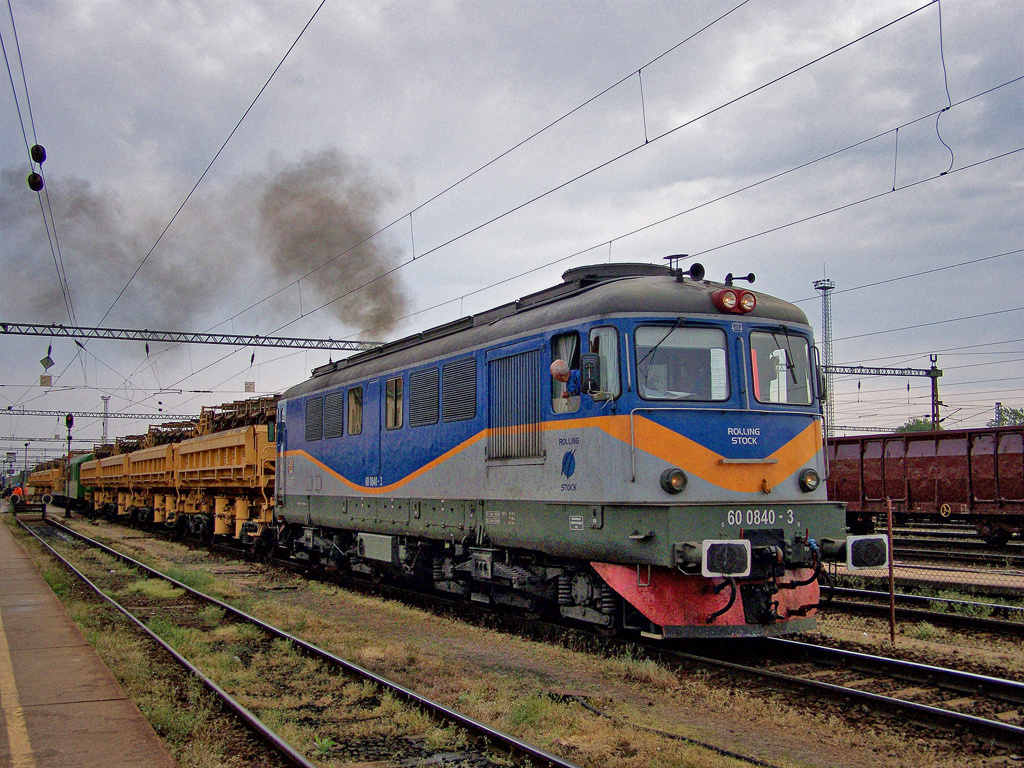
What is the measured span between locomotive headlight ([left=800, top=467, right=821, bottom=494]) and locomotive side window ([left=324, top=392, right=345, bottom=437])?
8.46m

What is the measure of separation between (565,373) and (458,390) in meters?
2.79

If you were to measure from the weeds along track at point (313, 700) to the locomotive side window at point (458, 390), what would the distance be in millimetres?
3407

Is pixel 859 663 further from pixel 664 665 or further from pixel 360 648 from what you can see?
pixel 360 648

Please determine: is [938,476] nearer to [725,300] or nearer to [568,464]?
[725,300]

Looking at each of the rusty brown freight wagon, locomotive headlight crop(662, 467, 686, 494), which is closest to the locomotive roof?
locomotive headlight crop(662, 467, 686, 494)

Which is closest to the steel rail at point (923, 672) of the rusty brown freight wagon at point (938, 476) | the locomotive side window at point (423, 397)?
the locomotive side window at point (423, 397)

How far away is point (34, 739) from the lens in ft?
20.7

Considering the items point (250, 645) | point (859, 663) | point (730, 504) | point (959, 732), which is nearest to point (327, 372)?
point (250, 645)

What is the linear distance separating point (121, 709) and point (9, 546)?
21590 mm

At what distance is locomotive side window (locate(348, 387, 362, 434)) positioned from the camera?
48.4 feet

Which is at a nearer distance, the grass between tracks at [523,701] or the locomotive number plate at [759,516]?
the grass between tracks at [523,701]

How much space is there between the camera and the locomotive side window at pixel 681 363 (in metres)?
8.99

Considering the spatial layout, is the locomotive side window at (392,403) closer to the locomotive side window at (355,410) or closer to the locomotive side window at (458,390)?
the locomotive side window at (355,410)

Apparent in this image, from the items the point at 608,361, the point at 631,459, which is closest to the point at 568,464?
the point at 631,459
